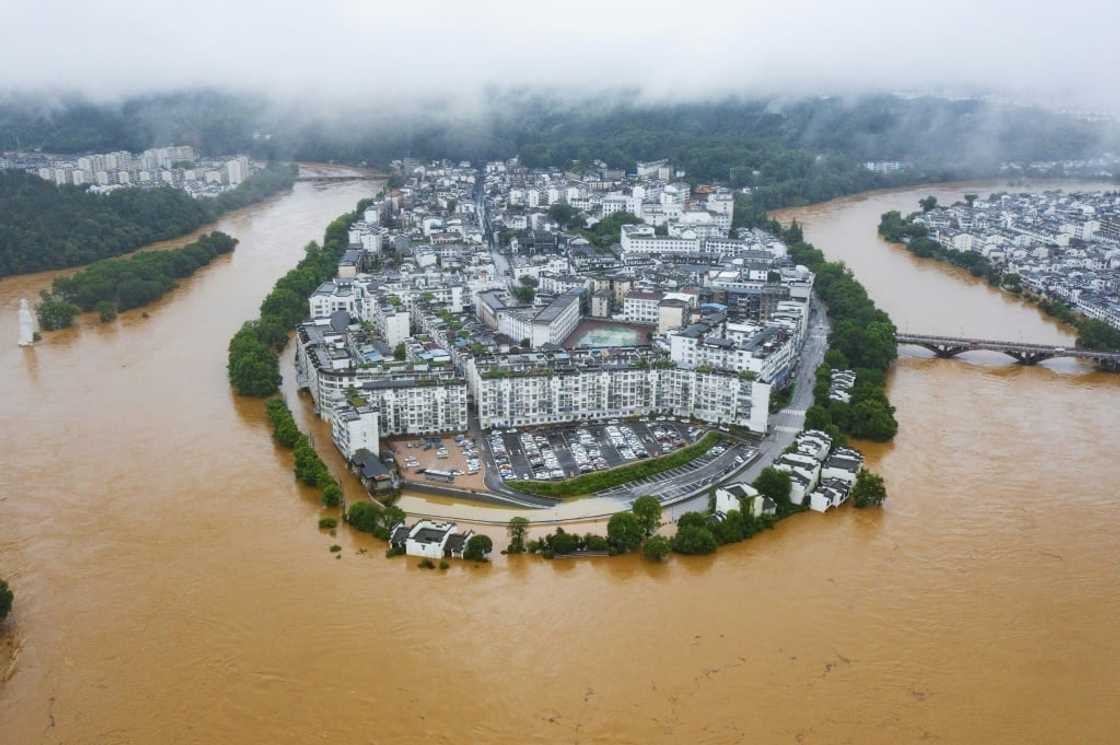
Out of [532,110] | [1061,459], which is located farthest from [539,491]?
[532,110]

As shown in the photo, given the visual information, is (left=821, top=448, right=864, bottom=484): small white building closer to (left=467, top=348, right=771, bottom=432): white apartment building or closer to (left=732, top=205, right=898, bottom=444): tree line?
(left=732, top=205, right=898, bottom=444): tree line

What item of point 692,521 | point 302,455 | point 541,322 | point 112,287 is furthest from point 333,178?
point 692,521

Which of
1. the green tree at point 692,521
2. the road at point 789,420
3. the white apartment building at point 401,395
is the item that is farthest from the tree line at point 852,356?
the white apartment building at point 401,395

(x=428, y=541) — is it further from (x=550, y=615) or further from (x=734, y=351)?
(x=734, y=351)

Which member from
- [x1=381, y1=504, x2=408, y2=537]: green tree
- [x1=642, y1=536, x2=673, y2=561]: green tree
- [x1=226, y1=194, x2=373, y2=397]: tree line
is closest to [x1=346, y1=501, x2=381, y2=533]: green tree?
[x1=381, y1=504, x2=408, y2=537]: green tree

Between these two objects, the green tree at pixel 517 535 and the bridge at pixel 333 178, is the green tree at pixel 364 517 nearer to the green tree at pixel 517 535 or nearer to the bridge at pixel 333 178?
the green tree at pixel 517 535

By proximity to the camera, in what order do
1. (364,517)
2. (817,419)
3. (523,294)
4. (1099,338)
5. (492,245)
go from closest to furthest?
(364,517) < (817,419) < (1099,338) < (523,294) < (492,245)
